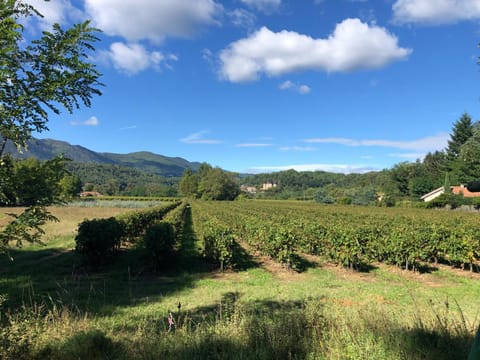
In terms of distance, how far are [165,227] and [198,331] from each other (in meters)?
7.89

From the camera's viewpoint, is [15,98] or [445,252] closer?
[15,98]

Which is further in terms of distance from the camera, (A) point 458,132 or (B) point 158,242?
(A) point 458,132

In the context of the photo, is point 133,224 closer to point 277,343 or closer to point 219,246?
point 219,246

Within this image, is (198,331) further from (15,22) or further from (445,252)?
(445,252)

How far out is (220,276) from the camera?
33.8 ft

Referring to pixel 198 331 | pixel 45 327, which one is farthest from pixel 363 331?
pixel 45 327

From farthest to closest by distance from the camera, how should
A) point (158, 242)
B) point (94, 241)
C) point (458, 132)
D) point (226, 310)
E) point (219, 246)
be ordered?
point (458, 132) → point (219, 246) → point (94, 241) → point (158, 242) → point (226, 310)

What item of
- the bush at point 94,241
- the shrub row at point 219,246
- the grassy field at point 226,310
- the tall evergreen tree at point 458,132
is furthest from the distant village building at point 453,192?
the bush at point 94,241

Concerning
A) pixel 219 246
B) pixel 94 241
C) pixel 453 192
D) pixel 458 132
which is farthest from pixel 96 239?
pixel 458 132

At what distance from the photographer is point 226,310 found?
4410 mm

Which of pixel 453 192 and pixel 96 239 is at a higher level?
pixel 453 192

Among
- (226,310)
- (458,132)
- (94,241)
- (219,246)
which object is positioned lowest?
(219,246)

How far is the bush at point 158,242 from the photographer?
10398 millimetres

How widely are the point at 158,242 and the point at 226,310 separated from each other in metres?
6.61
